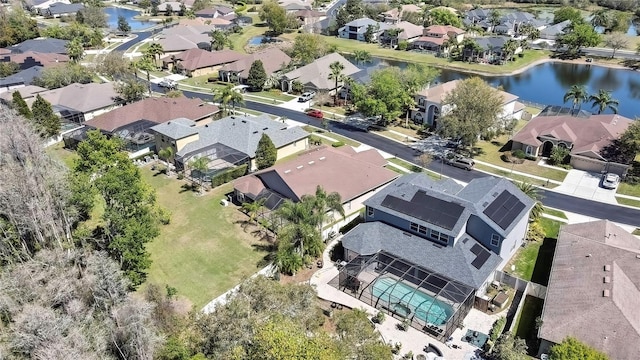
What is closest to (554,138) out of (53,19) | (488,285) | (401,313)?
(488,285)

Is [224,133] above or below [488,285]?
above

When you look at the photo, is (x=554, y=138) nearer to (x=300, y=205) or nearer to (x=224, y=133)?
(x=300, y=205)

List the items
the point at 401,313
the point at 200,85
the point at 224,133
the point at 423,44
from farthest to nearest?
the point at 423,44 < the point at 200,85 < the point at 224,133 < the point at 401,313

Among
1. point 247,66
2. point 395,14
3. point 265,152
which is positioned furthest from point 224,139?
point 395,14

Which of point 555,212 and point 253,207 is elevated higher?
point 253,207

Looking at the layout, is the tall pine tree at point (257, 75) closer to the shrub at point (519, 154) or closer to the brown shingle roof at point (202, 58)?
the brown shingle roof at point (202, 58)

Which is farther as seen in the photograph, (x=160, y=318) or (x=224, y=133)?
(x=224, y=133)

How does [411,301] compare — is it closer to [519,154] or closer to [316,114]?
[519,154]
